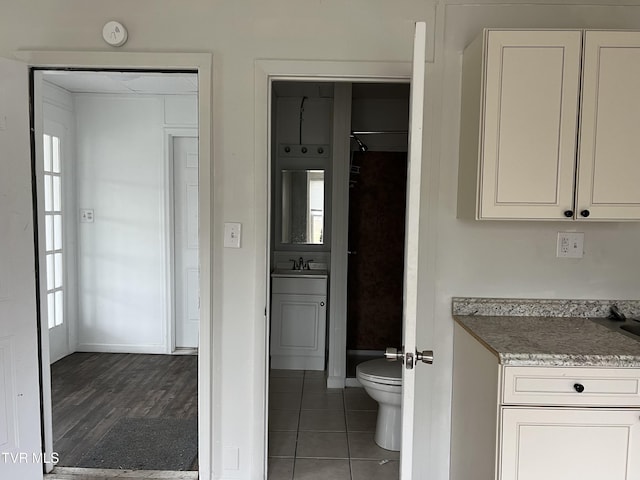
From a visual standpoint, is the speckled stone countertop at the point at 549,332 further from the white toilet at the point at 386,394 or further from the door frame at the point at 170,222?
the door frame at the point at 170,222

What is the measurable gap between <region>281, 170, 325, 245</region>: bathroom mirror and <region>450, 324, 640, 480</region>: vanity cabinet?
103 inches

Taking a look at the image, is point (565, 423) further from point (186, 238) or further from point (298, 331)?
point (186, 238)

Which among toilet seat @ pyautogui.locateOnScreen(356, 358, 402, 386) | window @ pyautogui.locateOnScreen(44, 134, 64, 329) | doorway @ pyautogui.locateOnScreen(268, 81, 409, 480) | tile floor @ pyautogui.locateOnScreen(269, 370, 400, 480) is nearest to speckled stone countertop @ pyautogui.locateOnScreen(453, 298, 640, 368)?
toilet seat @ pyautogui.locateOnScreen(356, 358, 402, 386)

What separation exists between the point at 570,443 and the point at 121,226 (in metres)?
3.70

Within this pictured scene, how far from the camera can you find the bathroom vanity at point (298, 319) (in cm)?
366

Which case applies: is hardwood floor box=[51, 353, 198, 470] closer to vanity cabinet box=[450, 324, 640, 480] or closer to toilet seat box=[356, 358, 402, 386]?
toilet seat box=[356, 358, 402, 386]

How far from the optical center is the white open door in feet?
6.42

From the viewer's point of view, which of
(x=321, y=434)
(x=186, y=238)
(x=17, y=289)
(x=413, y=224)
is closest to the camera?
(x=413, y=224)

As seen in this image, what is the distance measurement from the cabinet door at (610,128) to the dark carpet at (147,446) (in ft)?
7.42

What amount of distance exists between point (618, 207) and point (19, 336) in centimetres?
259

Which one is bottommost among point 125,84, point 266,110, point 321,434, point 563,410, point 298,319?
point 321,434

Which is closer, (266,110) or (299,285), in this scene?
(266,110)

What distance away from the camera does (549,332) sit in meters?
1.80

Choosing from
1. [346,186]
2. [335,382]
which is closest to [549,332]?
[346,186]
